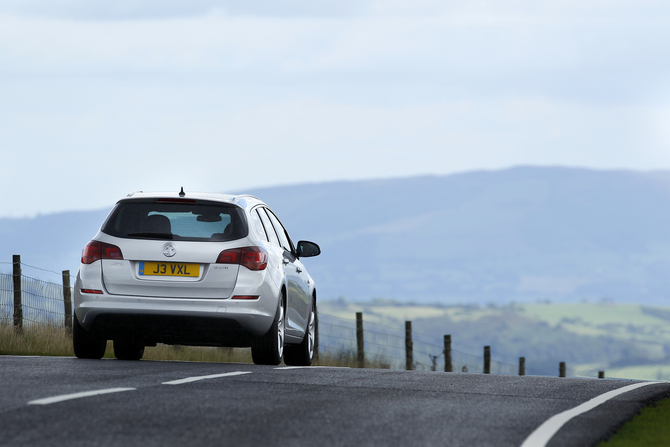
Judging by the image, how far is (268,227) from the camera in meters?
12.5

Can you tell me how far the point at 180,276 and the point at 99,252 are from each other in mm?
897

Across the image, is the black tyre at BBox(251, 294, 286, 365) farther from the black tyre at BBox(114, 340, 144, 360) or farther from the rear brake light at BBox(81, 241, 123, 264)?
the black tyre at BBox(114, 340, 144, 360)

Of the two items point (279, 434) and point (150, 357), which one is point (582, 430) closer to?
point (279, 434)

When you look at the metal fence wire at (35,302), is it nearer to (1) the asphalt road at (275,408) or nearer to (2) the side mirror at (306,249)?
(2) the side mirror at (306,249)

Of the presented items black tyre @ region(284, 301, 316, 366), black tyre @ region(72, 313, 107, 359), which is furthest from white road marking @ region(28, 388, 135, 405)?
black tyre @ region(284, 301, 316, 366)

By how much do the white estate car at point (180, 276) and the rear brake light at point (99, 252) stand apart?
0.01 meters

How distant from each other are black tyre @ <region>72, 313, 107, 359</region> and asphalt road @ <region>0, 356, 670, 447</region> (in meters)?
0.79

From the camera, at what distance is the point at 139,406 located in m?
7.40

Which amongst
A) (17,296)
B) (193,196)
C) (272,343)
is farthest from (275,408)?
(17,296)

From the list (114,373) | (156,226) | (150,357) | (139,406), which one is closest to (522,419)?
(139,406)

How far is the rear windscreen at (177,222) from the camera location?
11.3m

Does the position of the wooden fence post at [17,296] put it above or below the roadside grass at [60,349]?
above

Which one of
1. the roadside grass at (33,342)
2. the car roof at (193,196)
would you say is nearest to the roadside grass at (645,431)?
the car roof at (193,196)

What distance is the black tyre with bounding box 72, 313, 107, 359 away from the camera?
11797 mm
